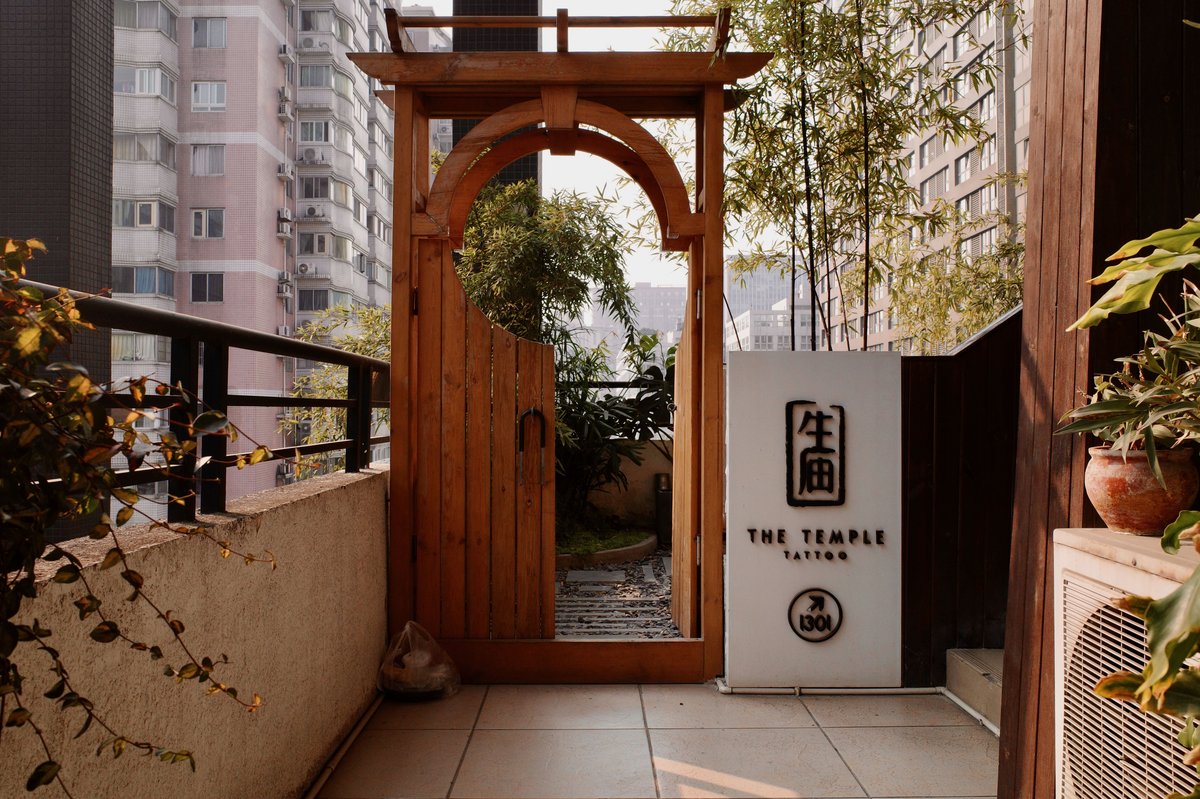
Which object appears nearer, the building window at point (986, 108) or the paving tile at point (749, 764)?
the paving tile at point (749, 764)

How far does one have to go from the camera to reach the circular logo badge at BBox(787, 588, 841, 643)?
11.2 ft

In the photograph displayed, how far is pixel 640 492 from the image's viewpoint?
6.75 metres

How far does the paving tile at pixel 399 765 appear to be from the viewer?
252 centimetres

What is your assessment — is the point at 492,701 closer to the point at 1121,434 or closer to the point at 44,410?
the point at 1121,434

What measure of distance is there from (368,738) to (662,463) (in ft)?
13.4

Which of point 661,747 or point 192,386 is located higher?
point 192,386

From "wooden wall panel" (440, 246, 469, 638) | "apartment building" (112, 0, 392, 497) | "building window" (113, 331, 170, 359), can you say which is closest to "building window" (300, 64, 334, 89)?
"apartment building" (112, 0, 392, 497)

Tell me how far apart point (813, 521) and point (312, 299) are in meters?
18.3

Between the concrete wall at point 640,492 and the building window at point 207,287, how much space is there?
12.4m

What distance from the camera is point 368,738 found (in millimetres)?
2934

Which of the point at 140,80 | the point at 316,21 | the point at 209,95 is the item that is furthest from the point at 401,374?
the point at 316,21

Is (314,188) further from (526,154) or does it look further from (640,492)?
(526,154)

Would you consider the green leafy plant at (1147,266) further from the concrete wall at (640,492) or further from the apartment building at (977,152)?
the apartment building at (977,152)

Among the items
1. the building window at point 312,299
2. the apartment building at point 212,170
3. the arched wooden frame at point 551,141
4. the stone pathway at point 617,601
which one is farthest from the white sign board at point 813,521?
the building window at point 312,299
